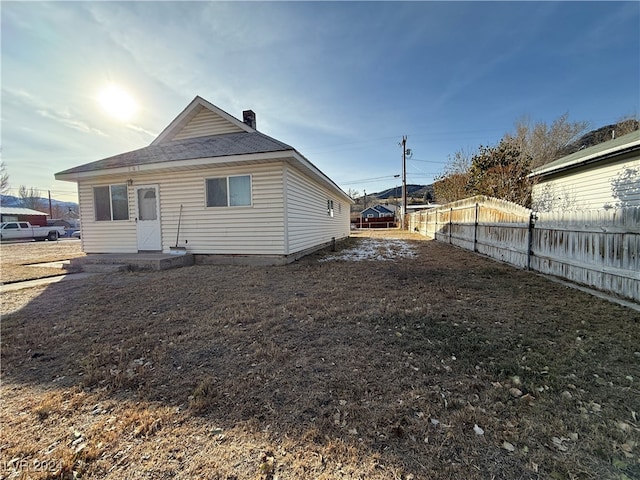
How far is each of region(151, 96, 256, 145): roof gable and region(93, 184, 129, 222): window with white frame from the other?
2438 millimetres

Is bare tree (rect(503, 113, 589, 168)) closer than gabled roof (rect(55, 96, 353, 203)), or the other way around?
gabled roof (rect(55, 96, 353, 203))

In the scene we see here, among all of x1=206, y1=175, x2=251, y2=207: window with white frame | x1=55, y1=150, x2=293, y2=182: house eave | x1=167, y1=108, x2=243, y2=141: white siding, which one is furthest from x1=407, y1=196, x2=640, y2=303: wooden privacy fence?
x1=167, y1=108, x2=243, y2=141: white siding

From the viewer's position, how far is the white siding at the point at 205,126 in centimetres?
949

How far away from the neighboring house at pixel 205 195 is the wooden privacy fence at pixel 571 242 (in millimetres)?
5726

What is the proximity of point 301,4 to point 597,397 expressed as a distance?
9050 millimetres

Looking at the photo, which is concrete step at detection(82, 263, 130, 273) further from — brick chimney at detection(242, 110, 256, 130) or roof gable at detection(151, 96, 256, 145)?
brick chimney at detection(242, 110, 256, 130)

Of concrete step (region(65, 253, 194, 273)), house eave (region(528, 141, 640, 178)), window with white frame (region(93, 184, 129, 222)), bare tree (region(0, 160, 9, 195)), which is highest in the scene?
bare tree (region(0, 160, 9, 195))

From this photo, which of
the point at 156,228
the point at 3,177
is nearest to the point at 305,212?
the point at 156,228

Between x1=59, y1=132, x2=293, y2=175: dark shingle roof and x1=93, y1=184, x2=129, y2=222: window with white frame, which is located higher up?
x1=59, y1=132, x2=293, y2=175: dark shingle roof

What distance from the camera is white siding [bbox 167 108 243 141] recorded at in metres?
9.49

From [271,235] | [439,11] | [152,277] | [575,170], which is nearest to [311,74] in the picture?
[439,11]

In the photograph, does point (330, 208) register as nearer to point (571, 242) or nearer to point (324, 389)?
point (571, 242)

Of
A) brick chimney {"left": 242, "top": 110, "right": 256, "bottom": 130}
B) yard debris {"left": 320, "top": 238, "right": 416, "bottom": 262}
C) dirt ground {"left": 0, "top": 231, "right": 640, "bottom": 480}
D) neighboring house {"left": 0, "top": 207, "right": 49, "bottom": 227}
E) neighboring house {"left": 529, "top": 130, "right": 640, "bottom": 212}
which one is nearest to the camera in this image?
dirt ground {"left": 0, "top": 231, "right": 640, "bottom": 480}

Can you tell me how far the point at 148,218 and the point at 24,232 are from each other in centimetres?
2049
